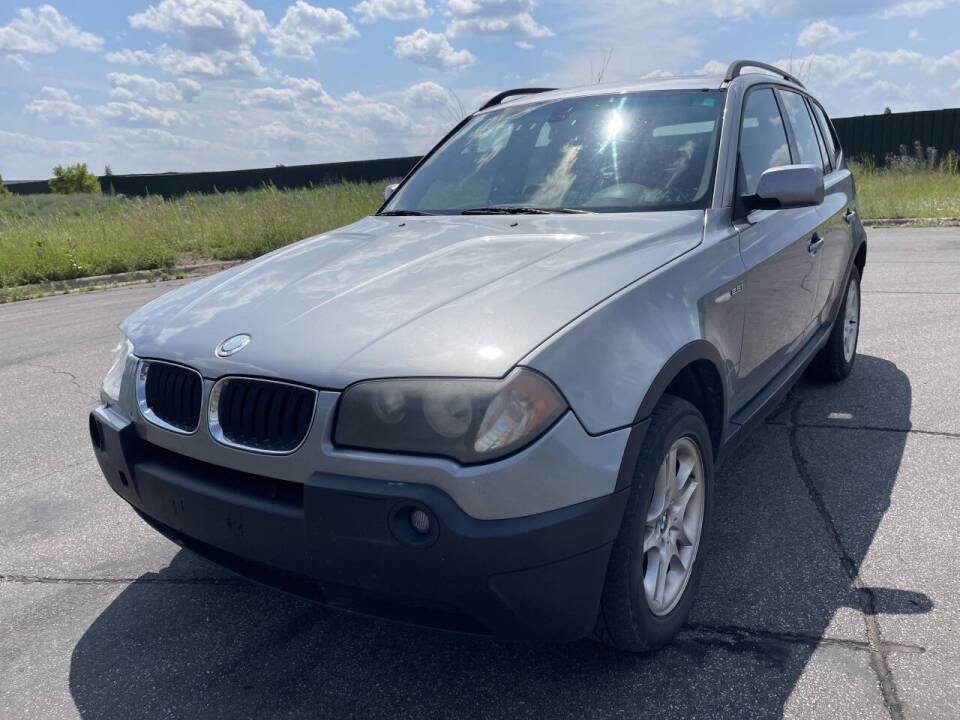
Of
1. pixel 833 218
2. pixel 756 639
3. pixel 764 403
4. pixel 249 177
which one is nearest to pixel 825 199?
pixel 833 218

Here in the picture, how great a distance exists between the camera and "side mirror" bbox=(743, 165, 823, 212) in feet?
9.68

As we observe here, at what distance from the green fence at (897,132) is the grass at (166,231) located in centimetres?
1828

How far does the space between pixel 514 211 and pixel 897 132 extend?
1106 inches

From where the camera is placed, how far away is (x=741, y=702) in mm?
2166

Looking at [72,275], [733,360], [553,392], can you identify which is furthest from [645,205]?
[72,275]

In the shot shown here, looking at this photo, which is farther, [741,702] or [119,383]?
[119,383]

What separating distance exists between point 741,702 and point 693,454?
0.72 meters

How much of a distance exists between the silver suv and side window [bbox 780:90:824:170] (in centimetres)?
99

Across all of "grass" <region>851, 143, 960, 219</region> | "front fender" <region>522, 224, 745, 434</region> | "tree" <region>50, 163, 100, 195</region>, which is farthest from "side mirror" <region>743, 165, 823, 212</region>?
"tree" <region>50, 163, 100, 195</region>

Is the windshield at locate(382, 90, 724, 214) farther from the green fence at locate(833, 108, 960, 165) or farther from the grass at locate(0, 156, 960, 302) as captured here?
the green fence at locate(833, 108, 960, 165)

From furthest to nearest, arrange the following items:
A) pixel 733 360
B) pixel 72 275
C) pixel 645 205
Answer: pixel 72 275
pixel 645 205
pixel 733 360

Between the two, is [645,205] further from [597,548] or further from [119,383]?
[119,383]

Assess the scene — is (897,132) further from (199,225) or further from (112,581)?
(112,581)

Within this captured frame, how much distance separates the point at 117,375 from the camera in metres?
2.62
